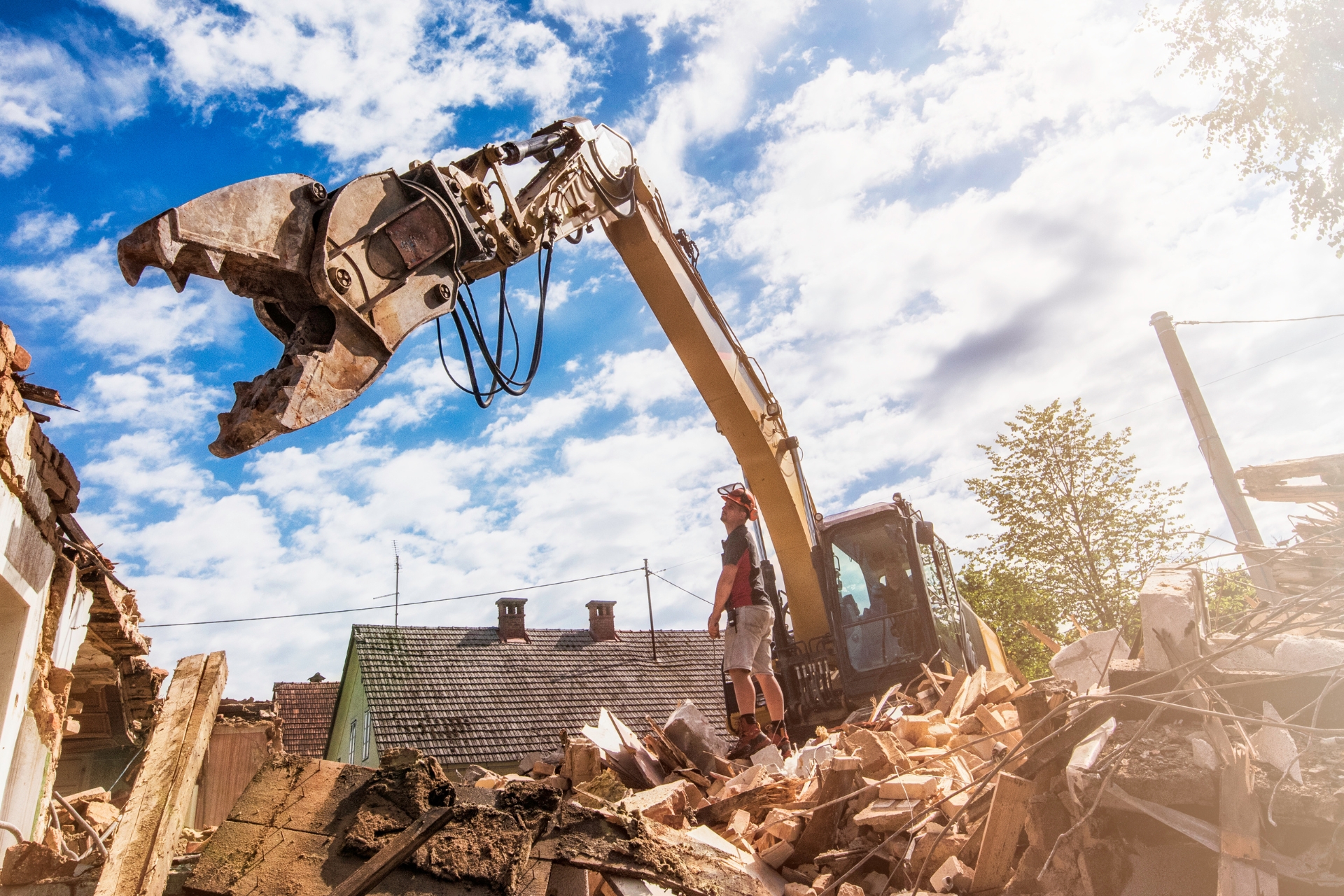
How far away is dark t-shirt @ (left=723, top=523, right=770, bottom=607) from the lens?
20.9 ft

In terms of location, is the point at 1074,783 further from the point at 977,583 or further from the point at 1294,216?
the point at 977,583

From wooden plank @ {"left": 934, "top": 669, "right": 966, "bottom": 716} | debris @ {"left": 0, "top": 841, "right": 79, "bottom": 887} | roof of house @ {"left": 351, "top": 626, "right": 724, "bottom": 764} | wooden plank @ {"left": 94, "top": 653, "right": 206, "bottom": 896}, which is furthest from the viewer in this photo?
roof of house @ {"left": 351, "top": 626, "right": 724, "bottom": 764}

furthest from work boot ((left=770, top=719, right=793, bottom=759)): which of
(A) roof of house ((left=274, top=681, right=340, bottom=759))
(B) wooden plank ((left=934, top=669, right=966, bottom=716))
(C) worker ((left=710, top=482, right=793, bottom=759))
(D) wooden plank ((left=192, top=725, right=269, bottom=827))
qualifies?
(A) roof of house ((left=274, top=681, right=340, bottom=759))

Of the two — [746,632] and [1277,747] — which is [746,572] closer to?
[746,632]

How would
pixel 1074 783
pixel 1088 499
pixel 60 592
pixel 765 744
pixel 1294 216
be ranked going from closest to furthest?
pixel 1074 783
pixel 60 592
pixel 765 744
pixel 1294 216
pixel 1088 499

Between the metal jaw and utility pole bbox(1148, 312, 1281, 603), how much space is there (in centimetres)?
1127

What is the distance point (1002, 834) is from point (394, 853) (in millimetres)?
2366

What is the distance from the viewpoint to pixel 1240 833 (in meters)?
2.77

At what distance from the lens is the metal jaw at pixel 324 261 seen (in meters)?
3.01

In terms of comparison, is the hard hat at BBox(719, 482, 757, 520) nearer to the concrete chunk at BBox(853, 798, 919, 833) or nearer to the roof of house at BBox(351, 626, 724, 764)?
the concrete chunk at BBox(853, 798, 919, 833)

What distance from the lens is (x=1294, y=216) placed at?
1442 centimetres

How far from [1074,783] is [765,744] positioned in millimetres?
2961

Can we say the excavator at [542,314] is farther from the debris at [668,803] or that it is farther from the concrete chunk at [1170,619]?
the concrete chunk at [1170,619]

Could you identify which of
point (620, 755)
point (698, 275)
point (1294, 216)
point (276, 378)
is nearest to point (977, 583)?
point (1294, 216)
